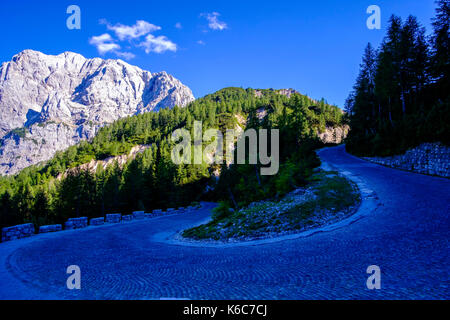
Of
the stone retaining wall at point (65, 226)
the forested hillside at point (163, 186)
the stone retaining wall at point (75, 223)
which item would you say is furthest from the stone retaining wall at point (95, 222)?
the forested hillside at point (163, 186)

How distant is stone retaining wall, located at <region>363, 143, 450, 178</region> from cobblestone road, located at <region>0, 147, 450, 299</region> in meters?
10.4

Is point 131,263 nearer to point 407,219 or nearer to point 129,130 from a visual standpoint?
point 407,219

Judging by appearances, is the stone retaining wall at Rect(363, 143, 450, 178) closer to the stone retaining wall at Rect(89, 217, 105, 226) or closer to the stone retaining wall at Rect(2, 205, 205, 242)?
the stone retaining wall at Rect(2, 205, 205, 242)

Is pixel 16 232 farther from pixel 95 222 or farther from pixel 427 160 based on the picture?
pixel 427 160

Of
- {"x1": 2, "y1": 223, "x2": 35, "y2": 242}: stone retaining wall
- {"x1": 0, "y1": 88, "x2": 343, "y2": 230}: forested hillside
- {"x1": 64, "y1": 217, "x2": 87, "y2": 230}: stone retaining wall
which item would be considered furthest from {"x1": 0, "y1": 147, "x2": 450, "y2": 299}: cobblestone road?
{"x1": 0, "y1": 88, "x2": 343, "y2": 230}: forested hillside

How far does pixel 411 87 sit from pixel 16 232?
47983 mm

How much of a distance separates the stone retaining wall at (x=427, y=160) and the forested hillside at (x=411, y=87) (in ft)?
2.56

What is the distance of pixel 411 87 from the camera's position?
107 ft

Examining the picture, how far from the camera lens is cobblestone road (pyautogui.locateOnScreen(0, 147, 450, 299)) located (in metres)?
3.95

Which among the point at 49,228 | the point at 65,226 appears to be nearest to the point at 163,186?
the point at 65,226

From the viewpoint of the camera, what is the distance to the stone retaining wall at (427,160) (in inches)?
644
